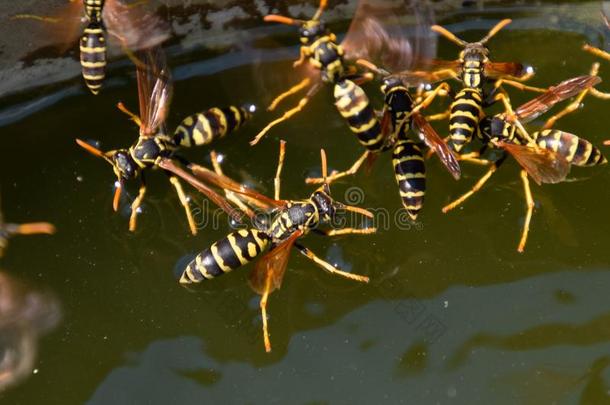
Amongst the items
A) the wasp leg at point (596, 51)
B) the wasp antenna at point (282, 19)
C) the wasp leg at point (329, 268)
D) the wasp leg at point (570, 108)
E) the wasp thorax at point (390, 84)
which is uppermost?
the wasp antenna at point (282, 19)

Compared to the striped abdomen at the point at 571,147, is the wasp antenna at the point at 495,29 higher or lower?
higher

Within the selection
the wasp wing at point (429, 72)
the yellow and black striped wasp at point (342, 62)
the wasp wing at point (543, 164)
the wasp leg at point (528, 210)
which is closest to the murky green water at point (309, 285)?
the wasp leg at point (528, 210)

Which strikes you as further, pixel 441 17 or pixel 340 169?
pixel 441 17

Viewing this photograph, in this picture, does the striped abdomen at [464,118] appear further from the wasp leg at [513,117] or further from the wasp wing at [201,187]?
the wasp wing at [201,187]

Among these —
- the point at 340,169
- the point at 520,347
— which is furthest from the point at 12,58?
the point at 520,347

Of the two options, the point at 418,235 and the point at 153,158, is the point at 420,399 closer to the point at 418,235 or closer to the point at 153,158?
the point at 418,235

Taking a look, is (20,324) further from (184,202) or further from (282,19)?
(282,19)
